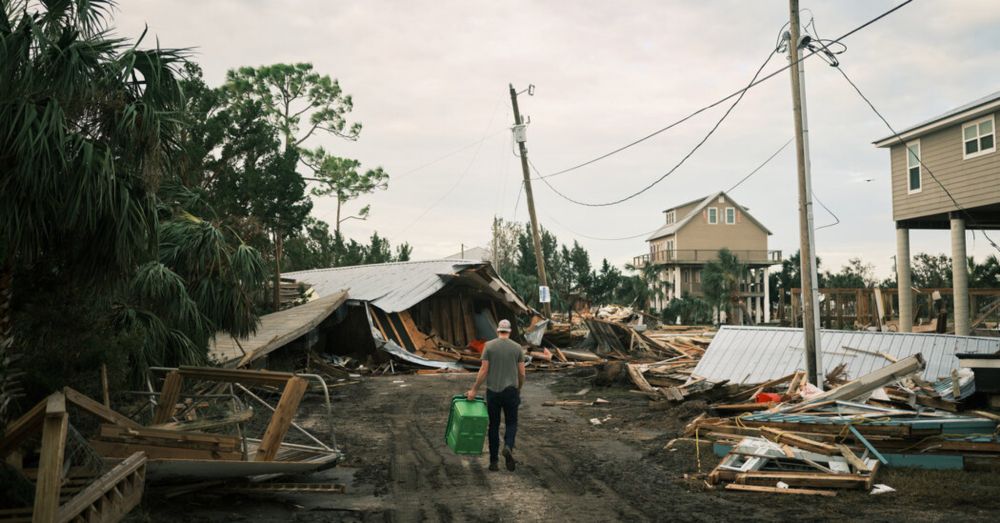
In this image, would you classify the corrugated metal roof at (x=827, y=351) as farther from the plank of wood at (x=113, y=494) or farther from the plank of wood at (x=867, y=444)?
the plank of wood at (x=113, y=494)

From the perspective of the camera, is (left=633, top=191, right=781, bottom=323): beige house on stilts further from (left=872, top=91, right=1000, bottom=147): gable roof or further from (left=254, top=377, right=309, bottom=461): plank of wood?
(left=254, top=377, right=309, bottom=461): plank of wood

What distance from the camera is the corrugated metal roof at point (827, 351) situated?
14734 millimetres

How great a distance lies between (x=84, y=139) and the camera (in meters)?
7.70

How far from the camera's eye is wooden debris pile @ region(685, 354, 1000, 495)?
27.6 ft

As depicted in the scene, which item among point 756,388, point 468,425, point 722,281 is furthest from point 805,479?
point 722,281

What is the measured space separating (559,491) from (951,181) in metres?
18.9

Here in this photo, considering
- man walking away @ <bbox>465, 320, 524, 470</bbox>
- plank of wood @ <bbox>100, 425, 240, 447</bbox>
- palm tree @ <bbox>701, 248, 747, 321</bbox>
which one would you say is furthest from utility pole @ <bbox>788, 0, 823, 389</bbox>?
palm tree @ <bbox>701, 248, 747, 321</bbox>

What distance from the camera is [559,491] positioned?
8391 millimetres

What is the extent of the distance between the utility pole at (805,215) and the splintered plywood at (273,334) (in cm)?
1062

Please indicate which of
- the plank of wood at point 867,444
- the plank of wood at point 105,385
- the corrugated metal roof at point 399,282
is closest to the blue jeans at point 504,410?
the plank of wood at point 867,444

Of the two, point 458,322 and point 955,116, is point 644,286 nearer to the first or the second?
point 458,322

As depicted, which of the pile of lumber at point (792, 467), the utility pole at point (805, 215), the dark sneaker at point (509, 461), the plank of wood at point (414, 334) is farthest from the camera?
the plank of wood at point (414, 334)

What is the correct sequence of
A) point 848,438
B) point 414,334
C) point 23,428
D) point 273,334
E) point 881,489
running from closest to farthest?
1. point 23,428
2. point 881,489
3. point 848,438
4. point 273,334
5. point 414,334

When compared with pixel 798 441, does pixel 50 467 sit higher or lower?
higher
